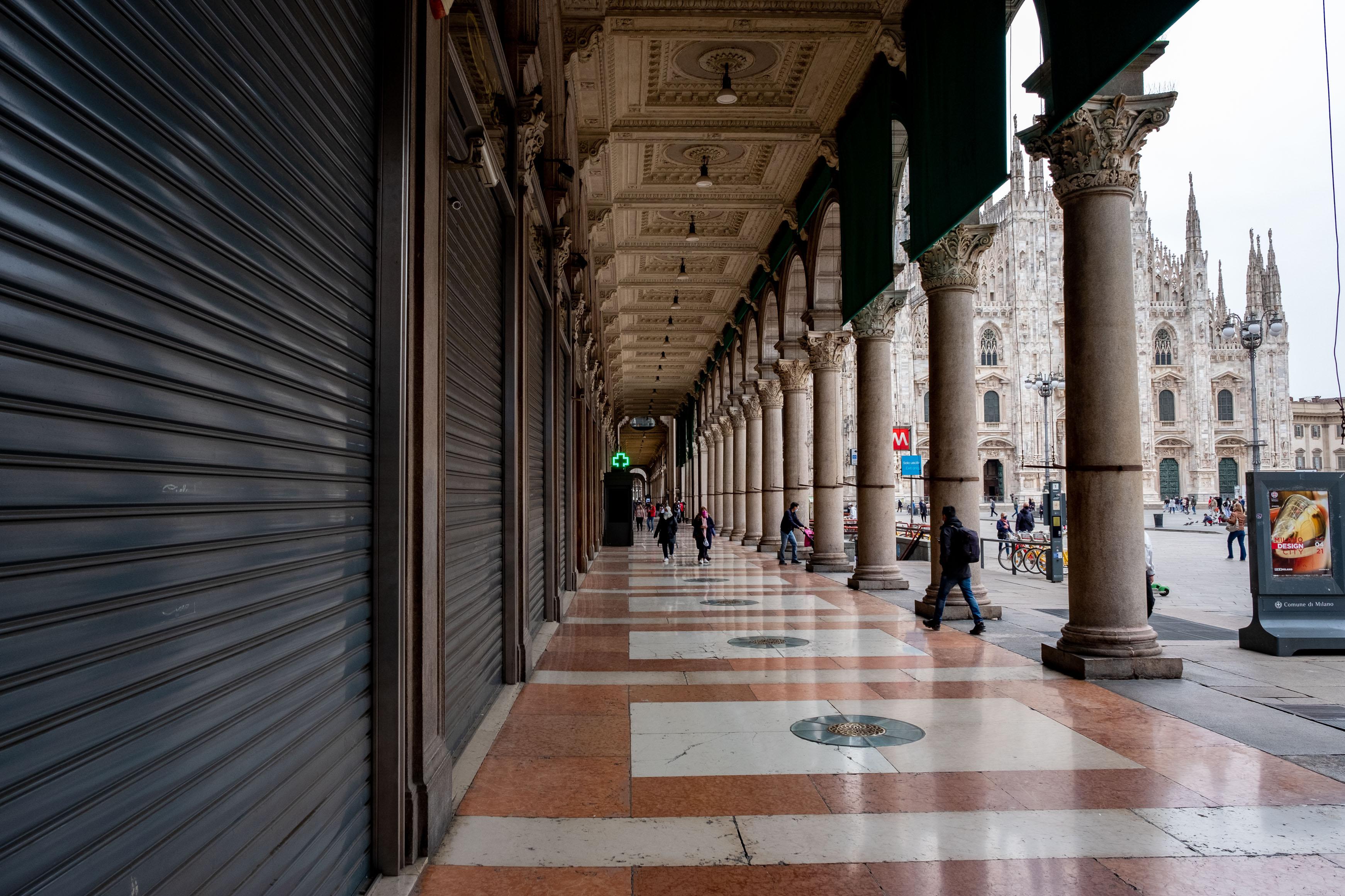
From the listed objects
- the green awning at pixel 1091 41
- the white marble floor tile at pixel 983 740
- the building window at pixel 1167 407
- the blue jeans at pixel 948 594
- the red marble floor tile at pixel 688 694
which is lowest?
the white marble floor tile at pixel 983 740

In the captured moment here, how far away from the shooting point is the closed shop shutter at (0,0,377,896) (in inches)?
65.4

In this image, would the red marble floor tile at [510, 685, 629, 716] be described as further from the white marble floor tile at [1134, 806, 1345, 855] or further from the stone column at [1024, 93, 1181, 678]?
the stone column at [1024, 93, 1181, 678]

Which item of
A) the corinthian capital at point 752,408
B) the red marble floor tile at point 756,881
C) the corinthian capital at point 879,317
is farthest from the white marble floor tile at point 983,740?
the corinthian capital at point 752,408

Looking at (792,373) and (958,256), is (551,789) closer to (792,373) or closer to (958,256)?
(958,256)

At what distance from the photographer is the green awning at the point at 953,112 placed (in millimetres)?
8750

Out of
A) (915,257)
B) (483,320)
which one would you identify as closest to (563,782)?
(483,320)

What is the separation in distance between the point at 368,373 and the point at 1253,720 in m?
6.35

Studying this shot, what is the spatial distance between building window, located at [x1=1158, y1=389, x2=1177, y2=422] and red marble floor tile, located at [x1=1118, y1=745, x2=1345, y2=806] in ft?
262

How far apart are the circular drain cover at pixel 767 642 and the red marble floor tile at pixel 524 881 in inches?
223

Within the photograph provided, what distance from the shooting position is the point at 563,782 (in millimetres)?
5004

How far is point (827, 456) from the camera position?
18938 mm

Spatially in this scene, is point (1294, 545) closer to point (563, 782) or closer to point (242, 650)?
point (563, 782)

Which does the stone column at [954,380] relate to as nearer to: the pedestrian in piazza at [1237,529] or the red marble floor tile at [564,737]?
the red marble floor tile at [564,737]

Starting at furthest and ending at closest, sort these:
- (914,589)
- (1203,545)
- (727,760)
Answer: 1. (1203,545)
2. (914,589)
3. (727,760)
